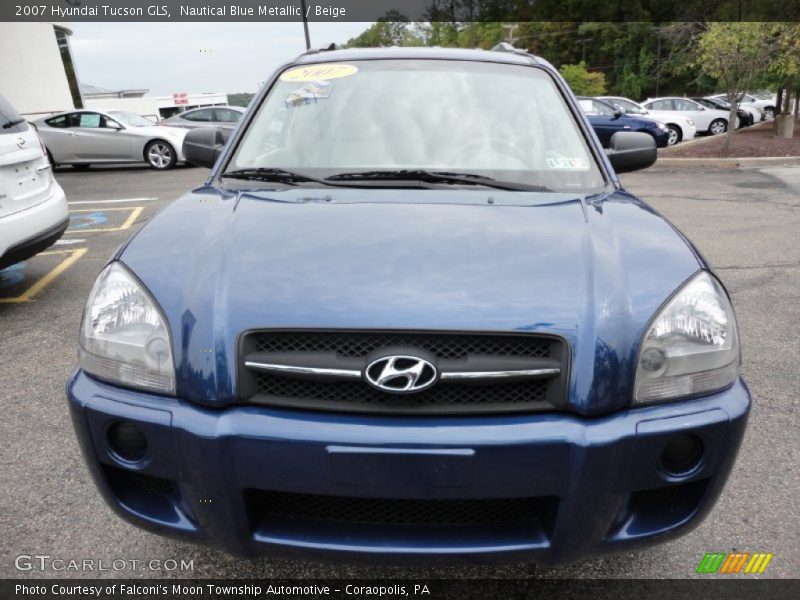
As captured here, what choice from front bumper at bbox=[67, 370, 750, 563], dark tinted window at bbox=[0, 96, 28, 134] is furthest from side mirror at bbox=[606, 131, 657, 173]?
dark tinted window at bbox=[0, 96, 28, 134]

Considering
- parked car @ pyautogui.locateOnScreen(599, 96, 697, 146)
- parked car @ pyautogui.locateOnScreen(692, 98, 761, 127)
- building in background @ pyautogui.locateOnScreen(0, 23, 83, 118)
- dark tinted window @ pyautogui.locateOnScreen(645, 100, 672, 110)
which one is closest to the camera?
parked car @ pyautogui.locateOnScreen(599, 96, 697, 146)

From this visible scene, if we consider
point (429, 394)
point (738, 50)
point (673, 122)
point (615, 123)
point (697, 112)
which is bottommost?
point (697, 112)

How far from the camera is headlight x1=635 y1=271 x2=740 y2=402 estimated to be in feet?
5.53

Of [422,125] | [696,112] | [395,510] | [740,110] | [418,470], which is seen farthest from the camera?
[740,110]

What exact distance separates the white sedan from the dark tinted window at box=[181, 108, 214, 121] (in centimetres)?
1338

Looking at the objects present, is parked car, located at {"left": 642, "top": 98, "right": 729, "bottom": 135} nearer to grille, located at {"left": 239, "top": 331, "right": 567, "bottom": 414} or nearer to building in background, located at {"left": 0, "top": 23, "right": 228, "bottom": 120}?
building in background, located at {"left": 0, "top": 23, "right": 228, "bottom": 120}

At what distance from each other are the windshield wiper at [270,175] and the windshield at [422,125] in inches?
1.5

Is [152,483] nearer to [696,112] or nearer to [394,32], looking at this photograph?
[696,112]

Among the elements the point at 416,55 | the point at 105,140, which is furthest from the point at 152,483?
the point at 105,140

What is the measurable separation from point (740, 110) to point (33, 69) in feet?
83.5

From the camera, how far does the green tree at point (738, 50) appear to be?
14.1 metres

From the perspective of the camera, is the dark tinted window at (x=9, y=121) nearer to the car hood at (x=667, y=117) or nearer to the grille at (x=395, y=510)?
the grille at (x=395, y=510)

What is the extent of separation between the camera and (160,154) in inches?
568

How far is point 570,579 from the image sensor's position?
2.10 m
